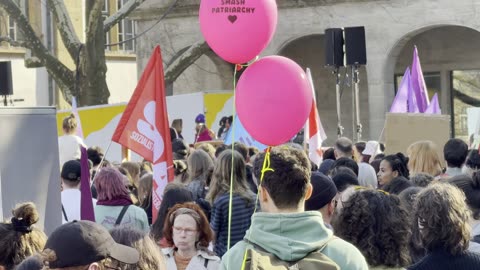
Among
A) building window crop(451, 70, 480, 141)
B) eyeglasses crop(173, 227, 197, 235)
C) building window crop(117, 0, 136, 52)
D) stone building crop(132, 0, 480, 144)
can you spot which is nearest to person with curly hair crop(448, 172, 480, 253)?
eyeglasses crop(173, 227, 197, 235)

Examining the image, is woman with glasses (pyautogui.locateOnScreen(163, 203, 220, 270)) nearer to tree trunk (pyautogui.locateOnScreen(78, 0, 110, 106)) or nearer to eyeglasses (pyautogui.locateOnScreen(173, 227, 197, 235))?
eyeglasses (pyautogui.locateOnScreen(173, 227, 197, 235))

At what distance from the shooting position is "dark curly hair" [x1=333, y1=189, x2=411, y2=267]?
17.6 feet

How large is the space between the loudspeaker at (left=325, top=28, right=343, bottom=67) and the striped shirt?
26.8 feet

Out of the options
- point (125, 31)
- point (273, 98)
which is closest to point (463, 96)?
point (125, 31)

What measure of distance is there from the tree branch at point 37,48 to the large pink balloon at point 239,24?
596 inches

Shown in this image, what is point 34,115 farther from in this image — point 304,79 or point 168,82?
point 168,82

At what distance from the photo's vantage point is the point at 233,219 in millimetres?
7547

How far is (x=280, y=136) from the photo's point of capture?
6.17 m

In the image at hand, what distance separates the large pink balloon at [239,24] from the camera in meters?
6.43

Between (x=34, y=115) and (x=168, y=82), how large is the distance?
1537 centimetres

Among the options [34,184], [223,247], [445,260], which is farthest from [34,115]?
[445,260]

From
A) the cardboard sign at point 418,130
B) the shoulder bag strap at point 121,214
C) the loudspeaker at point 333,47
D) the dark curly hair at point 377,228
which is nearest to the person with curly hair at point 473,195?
the dark curly hair at point 377,228

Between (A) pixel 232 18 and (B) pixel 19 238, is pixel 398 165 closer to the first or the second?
(A) pixel 232 18

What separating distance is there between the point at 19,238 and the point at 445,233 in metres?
2.13
